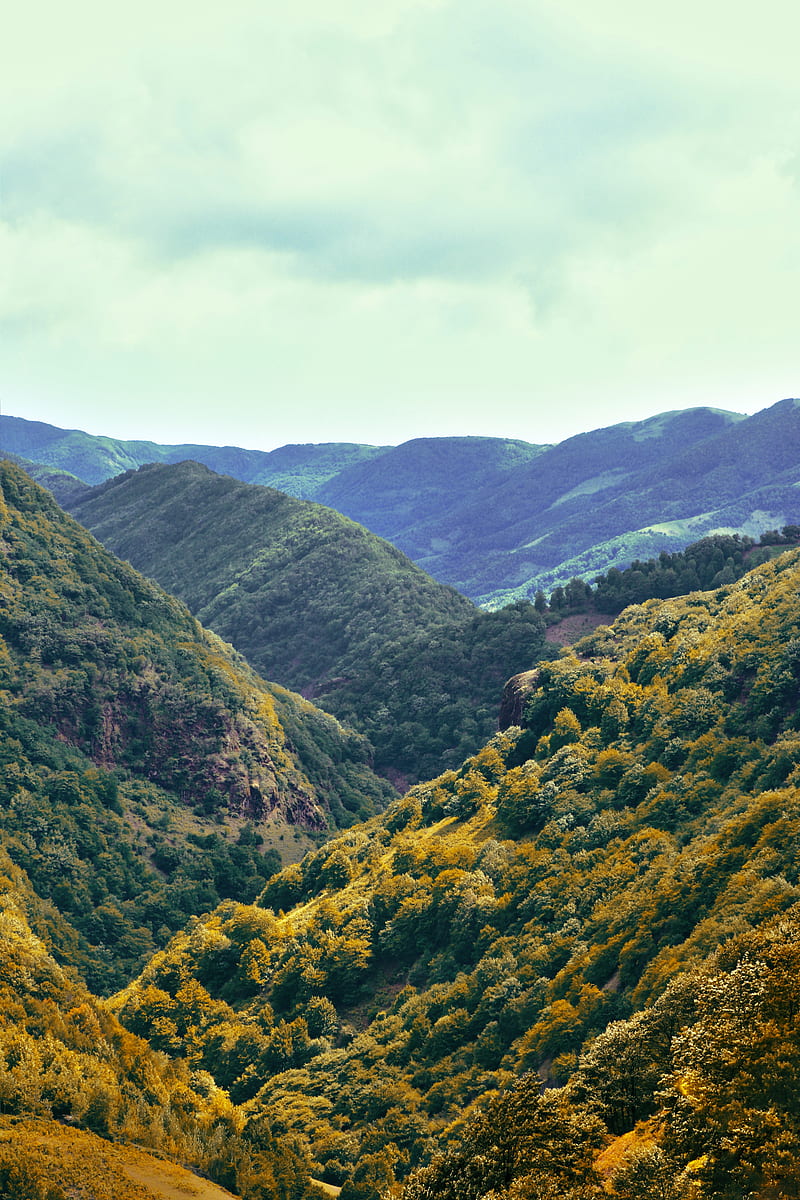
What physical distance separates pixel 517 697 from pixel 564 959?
54.2m

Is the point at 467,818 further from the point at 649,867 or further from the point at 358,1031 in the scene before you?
the point at 649,867

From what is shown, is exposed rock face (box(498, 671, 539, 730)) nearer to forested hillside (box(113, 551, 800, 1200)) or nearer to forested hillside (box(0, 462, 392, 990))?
forested hillside (box(113, 551, 800, 1200))

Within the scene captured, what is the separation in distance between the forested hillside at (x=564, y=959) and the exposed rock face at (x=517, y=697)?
3643mm

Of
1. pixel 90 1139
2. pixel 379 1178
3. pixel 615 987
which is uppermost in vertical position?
pixel 615 987

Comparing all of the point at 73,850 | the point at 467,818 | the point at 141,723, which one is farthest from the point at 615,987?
the point at 141,723

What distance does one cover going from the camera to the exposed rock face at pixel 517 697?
126500 millimetres

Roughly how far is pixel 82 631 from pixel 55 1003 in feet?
311

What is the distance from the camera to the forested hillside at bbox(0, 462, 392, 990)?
137625mm

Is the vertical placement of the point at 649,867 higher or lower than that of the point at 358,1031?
higher

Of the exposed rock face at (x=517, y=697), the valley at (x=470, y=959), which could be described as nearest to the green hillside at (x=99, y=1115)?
the valley at (x=470, y=959)

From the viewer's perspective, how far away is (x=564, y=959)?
7700 centimetres

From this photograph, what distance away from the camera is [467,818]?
372 ft

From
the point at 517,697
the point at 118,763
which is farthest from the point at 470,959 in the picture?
the point at 118,763

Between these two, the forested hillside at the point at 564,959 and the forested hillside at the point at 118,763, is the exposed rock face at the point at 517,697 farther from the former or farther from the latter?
the forested hillside at the point at 118,763
